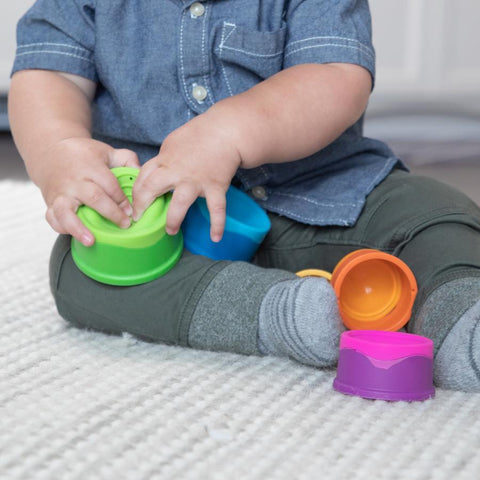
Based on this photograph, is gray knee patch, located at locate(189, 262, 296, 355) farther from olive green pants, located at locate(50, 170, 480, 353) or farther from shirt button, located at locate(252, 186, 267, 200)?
shirt button, located at locate(252, 186, 267, 200)

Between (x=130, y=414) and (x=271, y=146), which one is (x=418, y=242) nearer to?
(x=271, y=146)

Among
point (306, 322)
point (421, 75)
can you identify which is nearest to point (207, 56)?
point (306, 322)

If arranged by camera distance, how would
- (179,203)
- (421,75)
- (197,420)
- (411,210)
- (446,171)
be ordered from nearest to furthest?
(197,420) < (179,203) < (411,210) < (446,171) < (421,75)

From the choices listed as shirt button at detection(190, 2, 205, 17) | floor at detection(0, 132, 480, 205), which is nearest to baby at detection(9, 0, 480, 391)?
shirt button at detection(190, 2, 205, 17)

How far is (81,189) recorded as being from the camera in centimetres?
68

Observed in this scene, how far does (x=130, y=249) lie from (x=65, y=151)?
0.42ft

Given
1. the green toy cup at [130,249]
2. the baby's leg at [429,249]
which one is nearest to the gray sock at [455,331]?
the baby's leg at [429,249]

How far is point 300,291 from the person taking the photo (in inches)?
24.6

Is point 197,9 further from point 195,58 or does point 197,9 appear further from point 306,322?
point 306,322

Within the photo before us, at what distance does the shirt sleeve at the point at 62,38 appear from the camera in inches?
33.4

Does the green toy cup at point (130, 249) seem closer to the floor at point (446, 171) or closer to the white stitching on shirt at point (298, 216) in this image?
the white stitching on shirt at point (298, 216)

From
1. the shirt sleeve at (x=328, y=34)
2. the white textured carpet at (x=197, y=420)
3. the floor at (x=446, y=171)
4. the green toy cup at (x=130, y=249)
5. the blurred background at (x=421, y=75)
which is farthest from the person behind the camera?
the blurred background at (x=421, y=75)

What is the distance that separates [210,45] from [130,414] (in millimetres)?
418

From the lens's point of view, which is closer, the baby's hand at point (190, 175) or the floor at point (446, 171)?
the baby's hand at point (190, 175)
